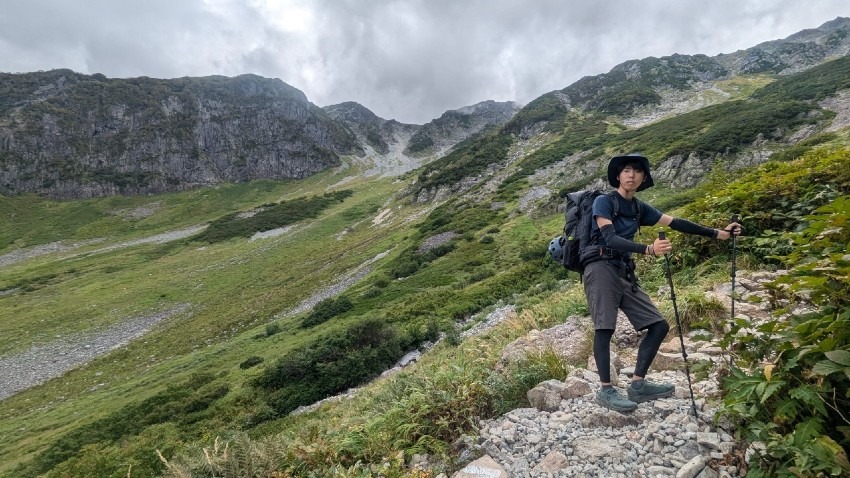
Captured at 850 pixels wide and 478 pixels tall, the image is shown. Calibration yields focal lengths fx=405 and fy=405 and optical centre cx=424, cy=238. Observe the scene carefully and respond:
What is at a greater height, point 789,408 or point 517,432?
point 789,408

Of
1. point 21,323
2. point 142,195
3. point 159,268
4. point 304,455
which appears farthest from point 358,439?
point 142,195

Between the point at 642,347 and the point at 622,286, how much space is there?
78 centimetres

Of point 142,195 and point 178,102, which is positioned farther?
point 178,102

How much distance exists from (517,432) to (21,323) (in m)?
52.3

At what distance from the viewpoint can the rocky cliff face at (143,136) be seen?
120m

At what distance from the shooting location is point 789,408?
116 inches

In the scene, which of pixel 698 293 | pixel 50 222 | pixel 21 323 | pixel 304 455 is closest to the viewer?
pixel 304 455

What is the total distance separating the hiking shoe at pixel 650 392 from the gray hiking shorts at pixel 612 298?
0.70m

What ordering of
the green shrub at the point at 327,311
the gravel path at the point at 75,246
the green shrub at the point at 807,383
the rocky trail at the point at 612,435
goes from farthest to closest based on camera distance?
1. the gravel path at the point at 75,246
2. the green shrub at the point at 327,311
3. the rocky trail at the point at 612,435
4. the green shrub at the point at 807,383

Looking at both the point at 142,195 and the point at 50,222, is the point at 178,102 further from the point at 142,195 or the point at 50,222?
the point at 50,222

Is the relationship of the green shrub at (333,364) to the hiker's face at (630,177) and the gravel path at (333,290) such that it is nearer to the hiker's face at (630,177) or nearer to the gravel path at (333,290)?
Answer: the gravel path at (333,290)

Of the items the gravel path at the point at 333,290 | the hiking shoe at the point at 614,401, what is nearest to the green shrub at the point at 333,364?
the gravel path at the point at 333,290

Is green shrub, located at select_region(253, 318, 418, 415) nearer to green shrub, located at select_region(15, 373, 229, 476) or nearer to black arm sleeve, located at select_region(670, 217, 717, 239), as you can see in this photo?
green shrub, located at select_region(15, 373, 229, 476)

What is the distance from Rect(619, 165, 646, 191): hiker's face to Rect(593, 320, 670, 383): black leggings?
162 centimetres
